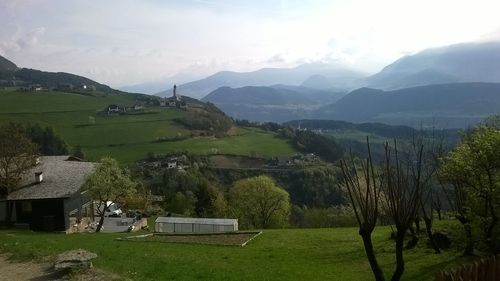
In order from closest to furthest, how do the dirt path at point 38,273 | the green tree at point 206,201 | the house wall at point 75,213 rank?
the dirt path at point 38,273, the house wall at point 75,213, the green tree at point 206,201

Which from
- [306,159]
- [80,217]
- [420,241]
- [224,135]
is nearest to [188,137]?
[224,135]

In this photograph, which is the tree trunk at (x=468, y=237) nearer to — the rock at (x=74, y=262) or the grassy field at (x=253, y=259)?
the grassy field at (x=253, y=259)

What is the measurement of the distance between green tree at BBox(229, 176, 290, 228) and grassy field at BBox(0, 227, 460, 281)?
1056 inches

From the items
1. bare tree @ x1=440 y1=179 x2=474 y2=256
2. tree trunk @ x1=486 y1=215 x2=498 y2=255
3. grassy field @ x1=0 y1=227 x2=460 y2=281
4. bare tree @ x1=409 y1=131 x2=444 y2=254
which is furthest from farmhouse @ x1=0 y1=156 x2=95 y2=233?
tree trunk @ x1=486 y1=215 x2=498 y2=255

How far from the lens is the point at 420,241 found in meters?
Result: 29.7

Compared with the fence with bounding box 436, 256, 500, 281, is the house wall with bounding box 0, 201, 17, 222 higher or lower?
lower

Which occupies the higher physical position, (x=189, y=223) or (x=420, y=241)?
(x=420, y=241)

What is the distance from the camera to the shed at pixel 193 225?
4912 centimetres

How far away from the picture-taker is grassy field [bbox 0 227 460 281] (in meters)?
21.0

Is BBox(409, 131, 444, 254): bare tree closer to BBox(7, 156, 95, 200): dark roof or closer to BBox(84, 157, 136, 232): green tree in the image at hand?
BBox(84, 157, 136, 232): green tree

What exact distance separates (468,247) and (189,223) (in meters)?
31.5

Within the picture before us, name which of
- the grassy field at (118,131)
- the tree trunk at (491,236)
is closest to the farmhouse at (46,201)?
the tree trunk at (491,236)

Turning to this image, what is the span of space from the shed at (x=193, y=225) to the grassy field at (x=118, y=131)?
74182mm

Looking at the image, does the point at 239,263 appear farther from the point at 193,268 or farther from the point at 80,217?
the point at 80,217
